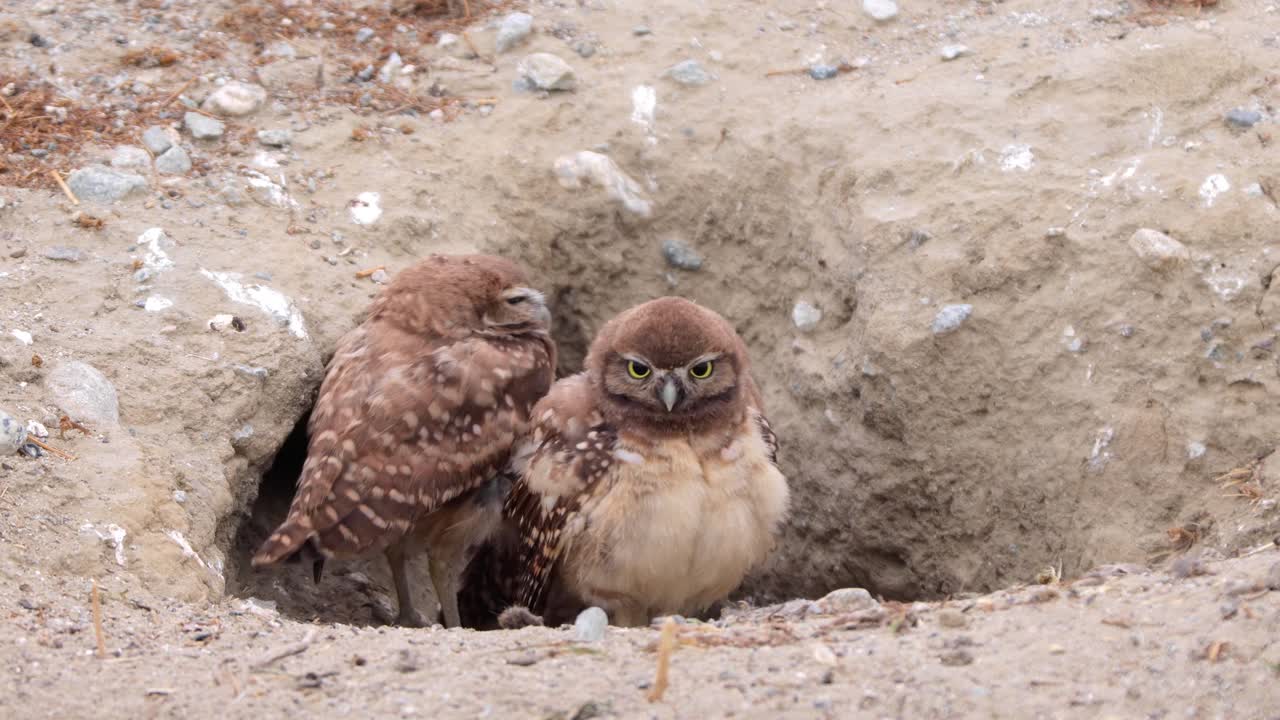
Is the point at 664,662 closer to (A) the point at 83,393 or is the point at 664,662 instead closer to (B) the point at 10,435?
(B) the point at 10,435

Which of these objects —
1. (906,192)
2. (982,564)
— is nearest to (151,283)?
(906,192)

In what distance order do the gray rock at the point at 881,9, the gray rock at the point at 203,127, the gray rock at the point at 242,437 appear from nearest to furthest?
the gray rock at the point at 242,437, the gray rock at the point at 203,127, the gray rock at the point at 881,9

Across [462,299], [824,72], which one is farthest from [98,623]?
[824,72]

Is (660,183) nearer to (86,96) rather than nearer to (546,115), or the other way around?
(546,115)

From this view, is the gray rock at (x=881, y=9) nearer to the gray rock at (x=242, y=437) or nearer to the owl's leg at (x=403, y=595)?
the owl's leg at (x=403, y=595)

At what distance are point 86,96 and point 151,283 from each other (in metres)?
1.42

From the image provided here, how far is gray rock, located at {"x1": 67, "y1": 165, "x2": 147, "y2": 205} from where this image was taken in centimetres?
597

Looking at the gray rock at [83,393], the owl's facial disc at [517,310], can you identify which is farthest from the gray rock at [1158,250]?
the gray rock at [83,393]

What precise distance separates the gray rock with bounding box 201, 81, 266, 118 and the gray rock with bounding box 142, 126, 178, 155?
Result: 0.27 metres

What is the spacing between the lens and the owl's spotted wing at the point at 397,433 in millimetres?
5223

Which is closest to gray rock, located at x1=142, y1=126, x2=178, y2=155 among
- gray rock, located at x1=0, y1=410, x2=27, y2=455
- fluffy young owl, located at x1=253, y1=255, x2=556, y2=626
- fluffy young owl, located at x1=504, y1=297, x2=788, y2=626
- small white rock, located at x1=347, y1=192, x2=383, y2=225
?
small white rock, located at x1=347, y1=192, x2=383, y2=225

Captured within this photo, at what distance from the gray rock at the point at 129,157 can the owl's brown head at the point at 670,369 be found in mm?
2356

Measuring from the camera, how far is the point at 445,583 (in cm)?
601

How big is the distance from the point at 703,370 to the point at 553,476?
698 mm
